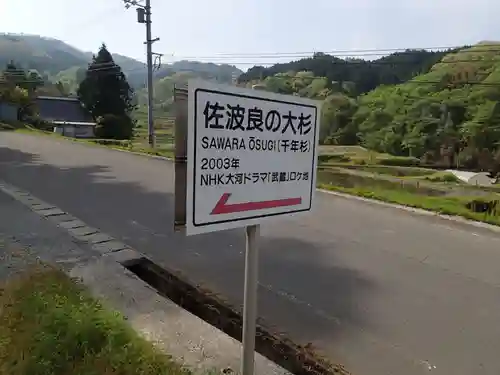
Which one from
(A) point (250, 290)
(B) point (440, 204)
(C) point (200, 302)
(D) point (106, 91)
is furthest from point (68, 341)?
(D) point (106, 91)

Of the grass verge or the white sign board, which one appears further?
the grass verge

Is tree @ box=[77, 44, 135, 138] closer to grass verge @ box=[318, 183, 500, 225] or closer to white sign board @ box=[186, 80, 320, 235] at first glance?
grass verge @ box=[318, 183, 500, 225]

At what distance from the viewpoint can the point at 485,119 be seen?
4862 centimetres

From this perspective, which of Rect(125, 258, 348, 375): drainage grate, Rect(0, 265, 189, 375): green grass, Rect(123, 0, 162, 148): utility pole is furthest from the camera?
Rect(123, 0, 162, 148): utility pole

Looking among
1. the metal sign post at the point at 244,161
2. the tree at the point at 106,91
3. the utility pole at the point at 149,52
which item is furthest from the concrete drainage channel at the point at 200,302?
the tree at the point at 106,91

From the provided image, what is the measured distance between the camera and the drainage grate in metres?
3.04

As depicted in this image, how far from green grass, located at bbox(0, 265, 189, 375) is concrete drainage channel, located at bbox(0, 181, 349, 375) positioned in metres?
0.90

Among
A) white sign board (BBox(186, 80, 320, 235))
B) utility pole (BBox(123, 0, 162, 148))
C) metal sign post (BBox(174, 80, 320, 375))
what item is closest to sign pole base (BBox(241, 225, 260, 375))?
metal sign post (BBox(174, 80, 320, 375))

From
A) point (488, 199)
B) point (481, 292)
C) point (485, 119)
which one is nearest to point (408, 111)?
point (485, 119)

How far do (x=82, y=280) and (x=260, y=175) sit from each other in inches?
108

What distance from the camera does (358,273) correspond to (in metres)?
4.82

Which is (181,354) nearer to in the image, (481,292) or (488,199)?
(481,292)

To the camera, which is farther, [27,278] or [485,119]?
[485,119]

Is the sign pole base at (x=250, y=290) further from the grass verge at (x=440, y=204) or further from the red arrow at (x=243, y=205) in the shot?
the grass verge at (x=440, y=204)
